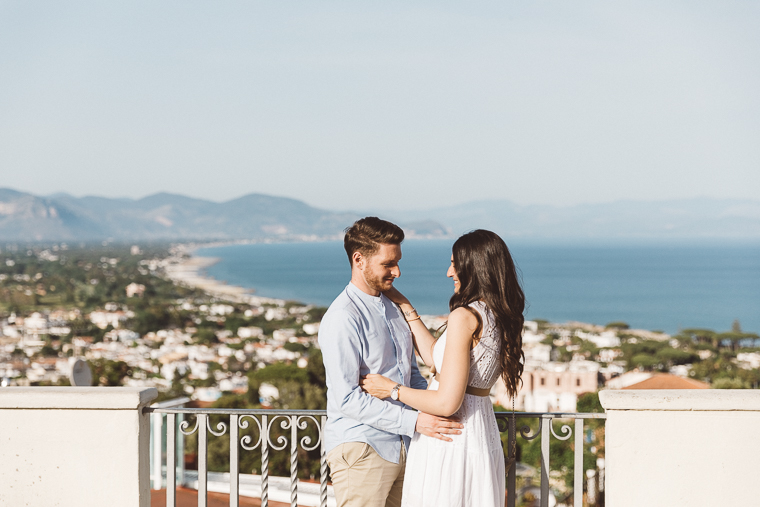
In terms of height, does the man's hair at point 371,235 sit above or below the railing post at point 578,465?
above

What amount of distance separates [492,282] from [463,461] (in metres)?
0.65

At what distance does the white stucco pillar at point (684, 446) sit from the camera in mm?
2842

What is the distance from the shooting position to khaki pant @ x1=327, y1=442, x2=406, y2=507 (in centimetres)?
246

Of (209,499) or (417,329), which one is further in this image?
(209,499)

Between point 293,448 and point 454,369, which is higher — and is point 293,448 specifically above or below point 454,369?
below

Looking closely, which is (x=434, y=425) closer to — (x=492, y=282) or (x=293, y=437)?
(x=492, y=282)

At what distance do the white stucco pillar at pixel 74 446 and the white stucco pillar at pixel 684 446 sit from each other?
2083 millimetres

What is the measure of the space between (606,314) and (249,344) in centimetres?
5484

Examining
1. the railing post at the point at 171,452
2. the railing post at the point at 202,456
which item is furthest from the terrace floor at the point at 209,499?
the railing post at the point at 202,456

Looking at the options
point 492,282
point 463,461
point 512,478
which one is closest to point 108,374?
point 512,478

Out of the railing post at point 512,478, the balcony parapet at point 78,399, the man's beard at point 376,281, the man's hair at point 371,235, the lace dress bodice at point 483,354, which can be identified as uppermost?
the man's hair at point 371,235

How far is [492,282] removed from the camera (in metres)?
2.35

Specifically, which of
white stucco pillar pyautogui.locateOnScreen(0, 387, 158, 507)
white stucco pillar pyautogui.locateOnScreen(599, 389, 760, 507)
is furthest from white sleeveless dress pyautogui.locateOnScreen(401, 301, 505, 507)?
white stucco pillar pyautogui.locateOnScreen(0, 387, 158, 507)

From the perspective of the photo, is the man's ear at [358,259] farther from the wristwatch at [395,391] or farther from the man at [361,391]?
the wristwatch at [395,391]
